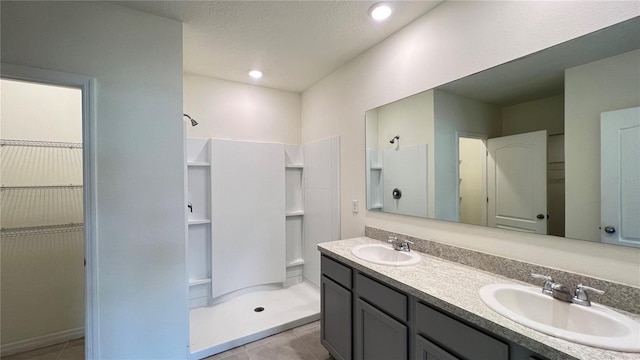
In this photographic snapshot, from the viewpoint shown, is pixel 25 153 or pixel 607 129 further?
pixel 25 153

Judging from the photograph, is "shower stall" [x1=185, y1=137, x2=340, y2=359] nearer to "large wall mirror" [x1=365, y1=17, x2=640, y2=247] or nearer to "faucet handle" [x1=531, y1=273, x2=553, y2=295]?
"large wall mirror" [x1=365, y1=17, x2=640, y2=247]

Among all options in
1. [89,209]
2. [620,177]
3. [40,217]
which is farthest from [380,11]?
[40,217]

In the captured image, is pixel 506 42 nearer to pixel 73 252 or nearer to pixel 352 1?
pixel 352 1

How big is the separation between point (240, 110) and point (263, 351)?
262 cm

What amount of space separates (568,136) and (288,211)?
9.46 ft

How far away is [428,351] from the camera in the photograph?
1.23m

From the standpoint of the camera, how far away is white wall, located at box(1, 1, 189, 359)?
1629mm

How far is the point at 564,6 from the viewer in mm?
1203

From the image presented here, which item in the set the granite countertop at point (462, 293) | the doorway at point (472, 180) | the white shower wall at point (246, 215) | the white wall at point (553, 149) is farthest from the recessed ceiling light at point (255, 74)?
the white wall at point (553, 149)

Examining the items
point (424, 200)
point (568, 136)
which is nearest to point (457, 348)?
point (424, 200)

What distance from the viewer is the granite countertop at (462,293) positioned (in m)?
0.82

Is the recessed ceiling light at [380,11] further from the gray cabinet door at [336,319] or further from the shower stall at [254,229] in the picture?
the gray cabinet door at [336,319]

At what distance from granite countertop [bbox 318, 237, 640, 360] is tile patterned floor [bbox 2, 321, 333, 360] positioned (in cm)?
93

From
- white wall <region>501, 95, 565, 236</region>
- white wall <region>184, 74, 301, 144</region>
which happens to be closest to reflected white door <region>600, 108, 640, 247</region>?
white wall <region>501, 95, 565, 236</region>
